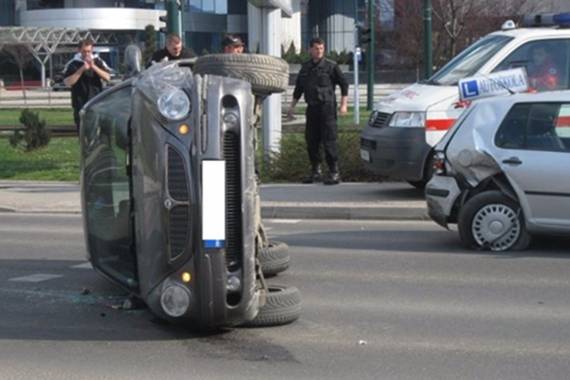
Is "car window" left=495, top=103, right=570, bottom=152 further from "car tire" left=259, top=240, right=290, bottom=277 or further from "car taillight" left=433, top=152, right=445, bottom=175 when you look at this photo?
"car tire" left=259, top=240, right=290, bottom=277

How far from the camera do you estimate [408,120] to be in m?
13.4

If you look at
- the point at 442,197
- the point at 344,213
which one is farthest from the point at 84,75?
the point at 442,197

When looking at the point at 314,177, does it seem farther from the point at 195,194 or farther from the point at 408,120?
the point at 195,194

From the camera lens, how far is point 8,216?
1409 cm

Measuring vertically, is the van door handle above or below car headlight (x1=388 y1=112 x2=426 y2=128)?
below

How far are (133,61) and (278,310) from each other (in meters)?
2.15

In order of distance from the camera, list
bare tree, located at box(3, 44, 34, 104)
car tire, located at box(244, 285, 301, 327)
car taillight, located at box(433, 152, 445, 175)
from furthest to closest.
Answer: bare tree, located at box(3, 44, 34, 104)
car taillight, located at box(433, 152, 445, 175)
car tire, located at box(244, 285, 301, 327)

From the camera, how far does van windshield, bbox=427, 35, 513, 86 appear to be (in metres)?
13.1

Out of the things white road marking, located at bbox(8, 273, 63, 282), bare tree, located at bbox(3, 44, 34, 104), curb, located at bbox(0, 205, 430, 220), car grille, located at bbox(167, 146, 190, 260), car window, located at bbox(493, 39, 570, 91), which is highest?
bare tree, located at bbox(3, 44, 34, 104)

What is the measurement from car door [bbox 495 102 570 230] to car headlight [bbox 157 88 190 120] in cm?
464

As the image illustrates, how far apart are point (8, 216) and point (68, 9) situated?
79342 millimetres

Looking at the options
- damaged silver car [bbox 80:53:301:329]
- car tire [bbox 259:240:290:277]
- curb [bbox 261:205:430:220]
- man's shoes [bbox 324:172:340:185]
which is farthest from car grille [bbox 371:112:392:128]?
damaged silver car [bbox 80:53:301:329]

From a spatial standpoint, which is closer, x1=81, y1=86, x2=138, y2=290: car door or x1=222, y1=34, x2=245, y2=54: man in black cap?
x1=81, y1=86, x2=138, y2=290: car door

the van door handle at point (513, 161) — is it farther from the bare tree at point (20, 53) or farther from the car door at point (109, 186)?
the bare tree at point (20, 53)
